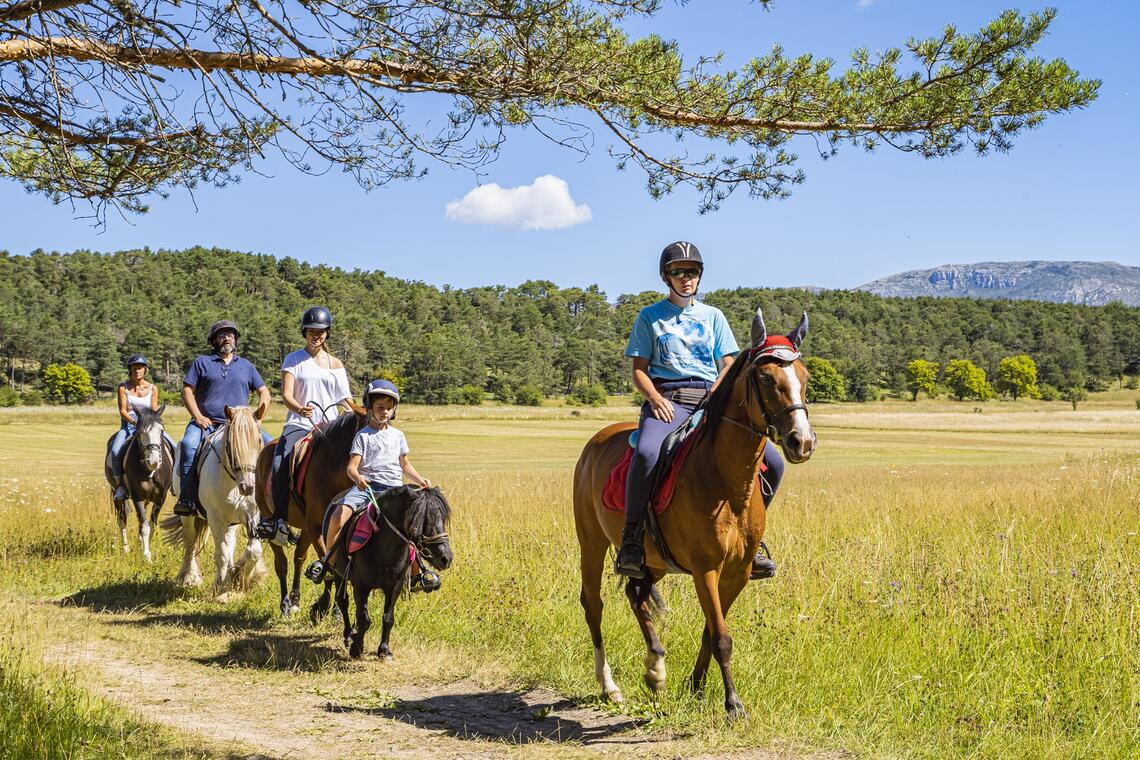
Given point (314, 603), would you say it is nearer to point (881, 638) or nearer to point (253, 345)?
point (881, 638)

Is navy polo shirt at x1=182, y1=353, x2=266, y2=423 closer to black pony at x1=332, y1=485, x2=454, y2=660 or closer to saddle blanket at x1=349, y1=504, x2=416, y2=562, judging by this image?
saddle blanket at x1=349, y1=504, x2=416, y2=562

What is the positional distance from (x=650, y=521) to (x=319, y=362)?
4401 millimetres

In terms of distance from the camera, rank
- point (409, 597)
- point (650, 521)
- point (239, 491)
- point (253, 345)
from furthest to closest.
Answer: point (253, 345), point (239, 491), point (409, 597), point (650, 521)

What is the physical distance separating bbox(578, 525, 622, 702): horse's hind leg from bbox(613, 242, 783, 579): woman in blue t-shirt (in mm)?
536

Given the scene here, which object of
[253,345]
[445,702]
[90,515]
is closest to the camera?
[445,702]

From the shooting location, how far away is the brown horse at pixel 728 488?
4750 millimetres

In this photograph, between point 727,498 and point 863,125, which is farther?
point 863,125

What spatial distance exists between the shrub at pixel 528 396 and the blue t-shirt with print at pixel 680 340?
114438 millimetres

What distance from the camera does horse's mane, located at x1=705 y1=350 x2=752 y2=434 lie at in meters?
5.22

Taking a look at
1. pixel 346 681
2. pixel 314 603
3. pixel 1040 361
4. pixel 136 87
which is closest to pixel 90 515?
pixel 314 603

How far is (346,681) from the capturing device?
6.49 m

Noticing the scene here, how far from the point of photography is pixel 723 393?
5289mm

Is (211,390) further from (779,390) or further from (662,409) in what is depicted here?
(779,390)

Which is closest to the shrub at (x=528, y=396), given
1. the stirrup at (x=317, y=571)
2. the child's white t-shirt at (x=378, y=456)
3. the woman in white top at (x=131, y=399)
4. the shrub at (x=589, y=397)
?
the shrub at (x=589, y=397)
